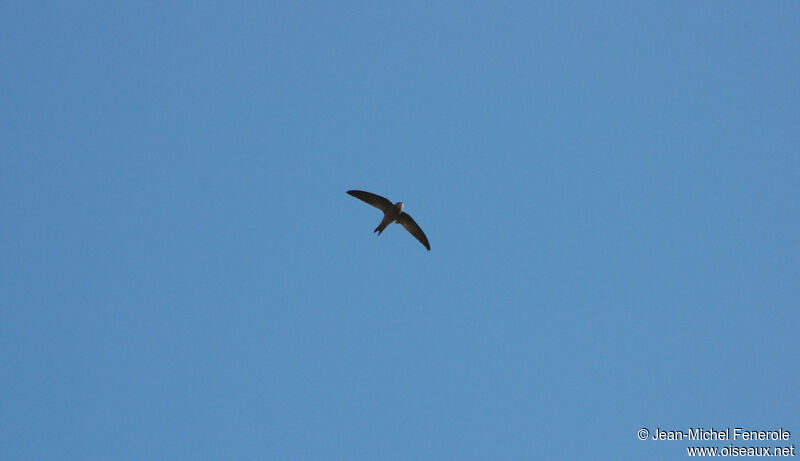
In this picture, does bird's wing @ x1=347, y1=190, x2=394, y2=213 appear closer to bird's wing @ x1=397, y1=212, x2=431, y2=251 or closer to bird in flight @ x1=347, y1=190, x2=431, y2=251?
bird in flight @ x1=347, y1=190, x2=431, y2=251

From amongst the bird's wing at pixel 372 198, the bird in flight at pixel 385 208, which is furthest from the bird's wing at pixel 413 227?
the bird's wing at pixel 372 198

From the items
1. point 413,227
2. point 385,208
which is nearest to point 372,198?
point 385,208

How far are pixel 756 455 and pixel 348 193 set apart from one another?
1504 cm

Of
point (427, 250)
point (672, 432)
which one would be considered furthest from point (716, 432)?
point (427, 250)

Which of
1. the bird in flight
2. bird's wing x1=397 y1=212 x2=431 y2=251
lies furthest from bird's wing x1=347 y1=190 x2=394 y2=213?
bird's wing x1=397 y1=212 x2=431 y2=251

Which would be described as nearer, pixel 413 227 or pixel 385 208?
pixel 385 208

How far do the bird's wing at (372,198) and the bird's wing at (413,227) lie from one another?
2.12 feet

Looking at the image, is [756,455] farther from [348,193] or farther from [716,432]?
[348,193]

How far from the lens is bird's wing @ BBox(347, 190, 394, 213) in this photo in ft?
84.4

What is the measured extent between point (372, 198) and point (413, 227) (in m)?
2.10

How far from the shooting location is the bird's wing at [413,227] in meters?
26.5

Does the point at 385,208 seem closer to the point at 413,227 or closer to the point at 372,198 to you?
the point at 372,198

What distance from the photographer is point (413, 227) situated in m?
27.1

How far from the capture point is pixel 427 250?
27.3 meters
